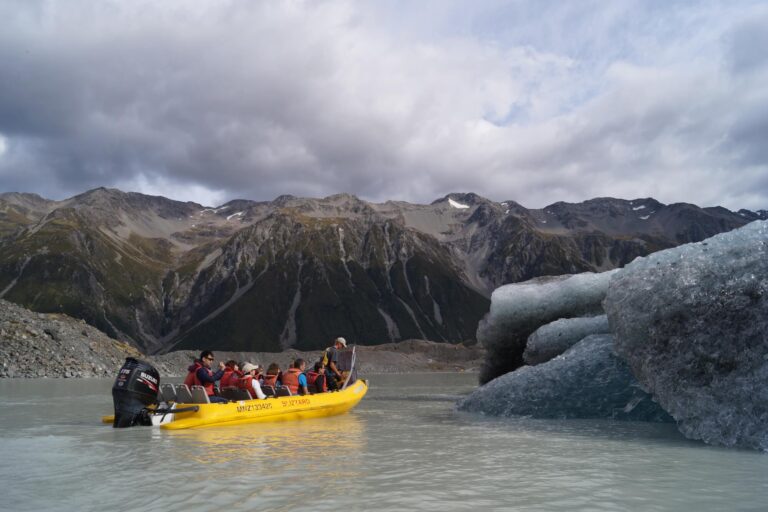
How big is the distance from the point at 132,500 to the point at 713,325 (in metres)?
12.8

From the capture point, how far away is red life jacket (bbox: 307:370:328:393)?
24281mm

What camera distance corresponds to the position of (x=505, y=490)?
356 inches

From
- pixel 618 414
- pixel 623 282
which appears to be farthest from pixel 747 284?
pixel 618 414

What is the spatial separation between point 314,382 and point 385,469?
46.4ft

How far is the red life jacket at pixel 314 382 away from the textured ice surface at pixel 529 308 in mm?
9244

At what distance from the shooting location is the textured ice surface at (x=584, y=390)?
18484 millimetres

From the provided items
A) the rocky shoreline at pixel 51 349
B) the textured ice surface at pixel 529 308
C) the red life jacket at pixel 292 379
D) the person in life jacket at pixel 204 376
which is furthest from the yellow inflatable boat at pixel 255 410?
the rocky shoreline at pixel 51 349

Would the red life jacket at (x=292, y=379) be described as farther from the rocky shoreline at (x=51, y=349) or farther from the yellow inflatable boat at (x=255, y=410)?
the rocky shoreline at (x=51, y=349)

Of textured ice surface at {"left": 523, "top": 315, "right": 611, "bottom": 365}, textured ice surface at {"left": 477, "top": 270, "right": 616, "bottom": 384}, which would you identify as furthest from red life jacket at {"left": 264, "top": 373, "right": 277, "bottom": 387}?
textured ice surface at {"left": 477, "top": 270, "right": 616, "bottom": 384}

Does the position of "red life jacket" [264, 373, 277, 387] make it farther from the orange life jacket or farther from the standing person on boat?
the standing person on boat

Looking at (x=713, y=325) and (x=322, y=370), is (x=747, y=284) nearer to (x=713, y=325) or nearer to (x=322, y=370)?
(x=713, y=325)

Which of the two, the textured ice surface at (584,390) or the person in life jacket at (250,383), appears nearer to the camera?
the textured ice surface at (584,390)

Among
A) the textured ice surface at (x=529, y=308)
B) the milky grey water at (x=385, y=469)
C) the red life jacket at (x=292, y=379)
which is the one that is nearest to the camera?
the milky grey water at (x=385, y=469)

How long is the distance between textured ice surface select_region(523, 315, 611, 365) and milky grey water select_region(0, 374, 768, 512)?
18.8ft
